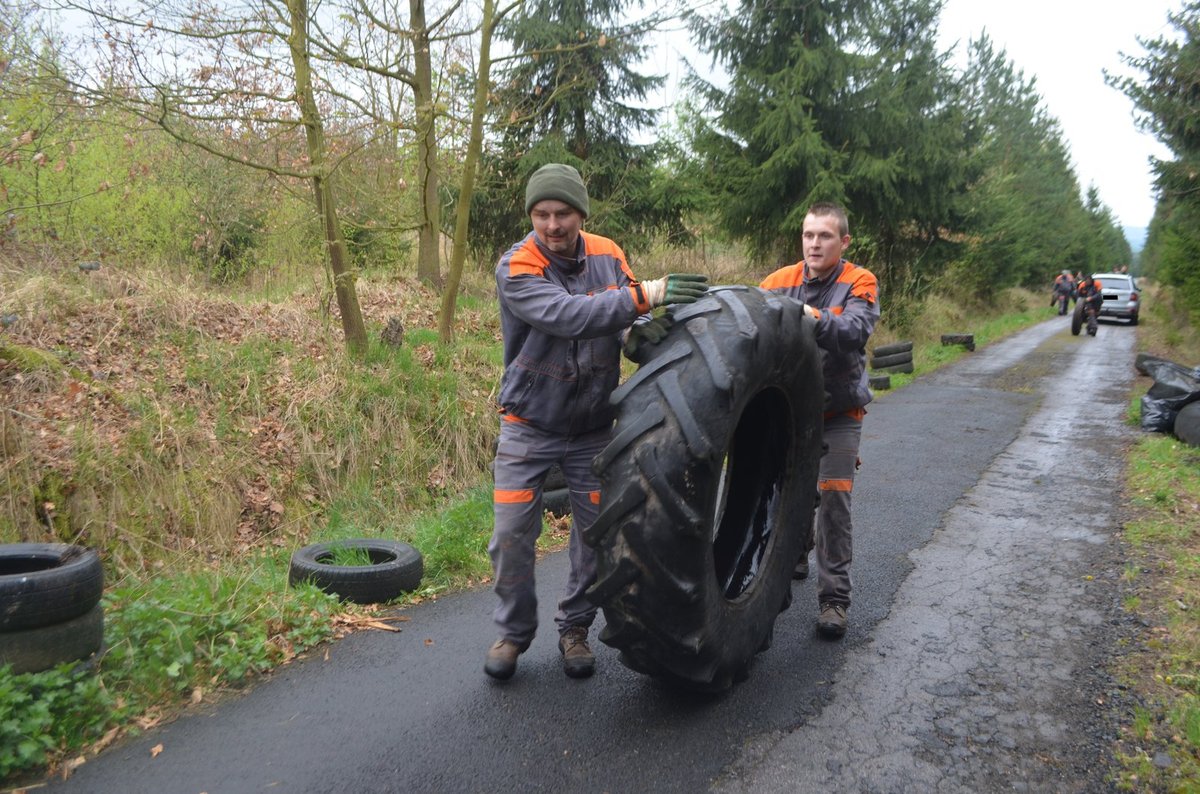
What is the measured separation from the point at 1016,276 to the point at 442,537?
32.2 meters

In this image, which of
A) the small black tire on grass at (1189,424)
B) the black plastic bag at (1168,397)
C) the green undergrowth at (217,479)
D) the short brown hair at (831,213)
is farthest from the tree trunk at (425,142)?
the black plastic bag at (1168,397)

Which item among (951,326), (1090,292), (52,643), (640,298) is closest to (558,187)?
(640,298)

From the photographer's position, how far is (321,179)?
933 centimetres

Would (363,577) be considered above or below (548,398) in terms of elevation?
below

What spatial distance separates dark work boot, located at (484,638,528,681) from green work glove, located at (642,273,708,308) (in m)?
1.65

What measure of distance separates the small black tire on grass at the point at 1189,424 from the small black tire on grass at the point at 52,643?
990 centimetres

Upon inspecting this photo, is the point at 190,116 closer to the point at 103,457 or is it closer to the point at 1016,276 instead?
the point at 103,457

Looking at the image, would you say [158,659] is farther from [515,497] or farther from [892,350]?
[892,350]

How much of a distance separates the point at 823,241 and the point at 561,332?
5.41ft

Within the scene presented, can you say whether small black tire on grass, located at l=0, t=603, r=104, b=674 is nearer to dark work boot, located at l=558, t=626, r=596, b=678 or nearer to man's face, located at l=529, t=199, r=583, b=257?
dark work boot, located at l=558, t=626, r=596, b=678

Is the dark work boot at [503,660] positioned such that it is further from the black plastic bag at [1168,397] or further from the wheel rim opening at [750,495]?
the black plastic bag at [1168,397]

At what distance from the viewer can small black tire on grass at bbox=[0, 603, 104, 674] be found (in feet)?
10.9

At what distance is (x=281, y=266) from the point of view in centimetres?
1288

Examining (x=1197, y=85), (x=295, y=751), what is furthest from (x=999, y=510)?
(x=1197, y=85)
